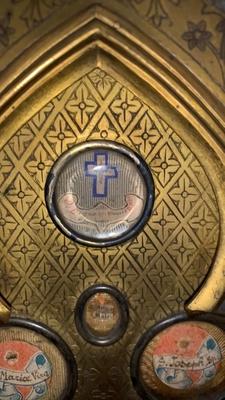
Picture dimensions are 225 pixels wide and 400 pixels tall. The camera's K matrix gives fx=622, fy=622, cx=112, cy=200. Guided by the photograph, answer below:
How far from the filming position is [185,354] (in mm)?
1784

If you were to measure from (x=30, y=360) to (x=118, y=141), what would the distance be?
677 millimetres

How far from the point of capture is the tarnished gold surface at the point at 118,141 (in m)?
1.59

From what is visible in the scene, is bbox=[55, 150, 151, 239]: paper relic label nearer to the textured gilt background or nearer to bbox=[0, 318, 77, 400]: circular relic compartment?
the textured gilt background

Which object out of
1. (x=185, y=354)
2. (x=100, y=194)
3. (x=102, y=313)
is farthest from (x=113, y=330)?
(x=100, y=194)

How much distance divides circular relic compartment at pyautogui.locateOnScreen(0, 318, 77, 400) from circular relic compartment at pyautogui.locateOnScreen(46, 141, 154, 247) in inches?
12.3

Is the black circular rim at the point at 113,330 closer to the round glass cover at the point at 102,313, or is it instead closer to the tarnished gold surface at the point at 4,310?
the round glass cover at the point at 102,313

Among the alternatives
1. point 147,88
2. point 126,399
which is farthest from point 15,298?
point 147,88

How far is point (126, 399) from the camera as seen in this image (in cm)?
185

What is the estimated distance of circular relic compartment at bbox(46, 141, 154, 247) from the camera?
1681 mm

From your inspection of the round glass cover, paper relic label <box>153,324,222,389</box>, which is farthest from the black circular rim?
paper relic label <box>153,324,222,389</box>

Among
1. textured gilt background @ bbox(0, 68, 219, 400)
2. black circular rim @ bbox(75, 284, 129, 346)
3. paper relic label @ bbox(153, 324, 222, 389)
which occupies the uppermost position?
textured gilt background @ bbox(0, 68, 219, 400)

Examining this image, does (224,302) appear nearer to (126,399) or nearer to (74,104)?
(126,399)

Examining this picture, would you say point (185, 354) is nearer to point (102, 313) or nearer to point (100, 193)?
point (102, 313)

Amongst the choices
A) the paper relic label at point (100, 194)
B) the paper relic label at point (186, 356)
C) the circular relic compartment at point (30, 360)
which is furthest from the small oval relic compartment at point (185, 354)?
the paper relic label at point (100, 194)
